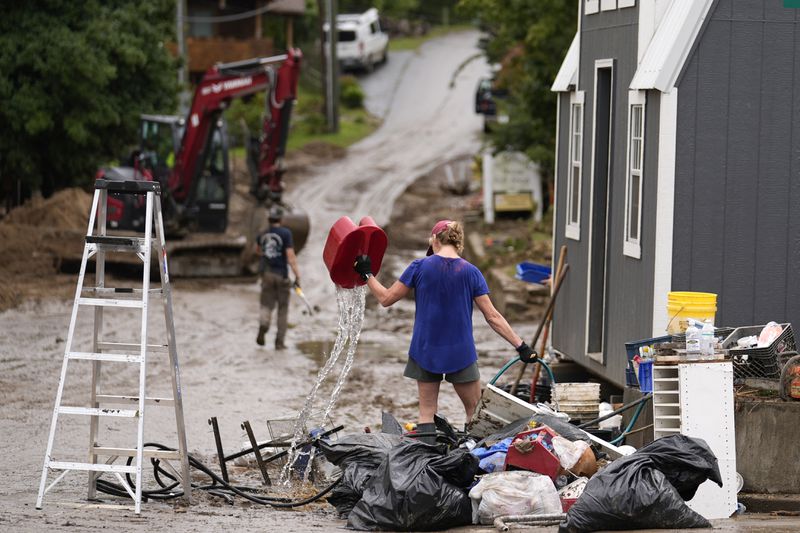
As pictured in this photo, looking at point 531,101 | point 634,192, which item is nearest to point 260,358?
point 634,192

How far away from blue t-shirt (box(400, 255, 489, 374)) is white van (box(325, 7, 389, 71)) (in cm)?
4203

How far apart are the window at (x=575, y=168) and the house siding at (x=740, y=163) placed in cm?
262

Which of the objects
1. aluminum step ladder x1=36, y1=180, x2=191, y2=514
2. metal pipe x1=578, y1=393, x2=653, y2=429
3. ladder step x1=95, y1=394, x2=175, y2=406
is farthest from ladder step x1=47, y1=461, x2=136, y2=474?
metal pipe x1=578, y1=393, x2=653, y2=429

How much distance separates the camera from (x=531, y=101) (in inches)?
986

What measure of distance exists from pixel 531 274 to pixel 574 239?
1.25m

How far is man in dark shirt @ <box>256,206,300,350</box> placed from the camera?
1692 centimetres

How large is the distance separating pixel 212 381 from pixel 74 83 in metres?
11.8

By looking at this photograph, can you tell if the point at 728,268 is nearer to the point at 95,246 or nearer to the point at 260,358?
the point at 95,246

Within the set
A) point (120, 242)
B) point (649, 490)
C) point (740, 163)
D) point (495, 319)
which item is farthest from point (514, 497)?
point (740, 163)

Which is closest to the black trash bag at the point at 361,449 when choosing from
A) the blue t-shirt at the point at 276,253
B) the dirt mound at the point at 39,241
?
the blue t-shirt at the point at 276,253

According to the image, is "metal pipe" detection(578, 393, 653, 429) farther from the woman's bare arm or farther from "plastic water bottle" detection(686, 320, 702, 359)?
the woman's bare arm

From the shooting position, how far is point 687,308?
9.71 meters

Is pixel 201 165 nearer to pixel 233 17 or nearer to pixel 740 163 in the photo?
pixel 740 163

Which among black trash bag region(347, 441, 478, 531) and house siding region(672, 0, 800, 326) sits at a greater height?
house siding region(672, 0, 800, 326)
